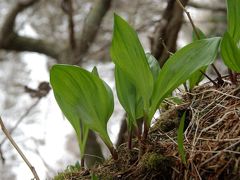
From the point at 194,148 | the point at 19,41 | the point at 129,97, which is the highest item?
the point at 19,41

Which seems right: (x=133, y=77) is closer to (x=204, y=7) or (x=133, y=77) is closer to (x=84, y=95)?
(x=84, y=95)

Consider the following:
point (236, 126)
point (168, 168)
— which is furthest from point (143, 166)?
point (236, 126)

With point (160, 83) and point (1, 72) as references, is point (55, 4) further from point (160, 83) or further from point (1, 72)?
point (160, 83)

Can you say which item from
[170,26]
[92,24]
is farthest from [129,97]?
[92,24]

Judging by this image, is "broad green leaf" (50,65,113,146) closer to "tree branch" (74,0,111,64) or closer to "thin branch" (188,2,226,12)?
"tree branch" (74,0,111,64)

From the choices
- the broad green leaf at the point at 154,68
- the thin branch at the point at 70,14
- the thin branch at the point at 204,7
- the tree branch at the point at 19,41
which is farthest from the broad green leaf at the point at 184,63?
the thin branch at the point at 204,7

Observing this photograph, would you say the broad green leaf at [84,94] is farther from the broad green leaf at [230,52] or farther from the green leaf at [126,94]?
the broad green leaf at [230,52]

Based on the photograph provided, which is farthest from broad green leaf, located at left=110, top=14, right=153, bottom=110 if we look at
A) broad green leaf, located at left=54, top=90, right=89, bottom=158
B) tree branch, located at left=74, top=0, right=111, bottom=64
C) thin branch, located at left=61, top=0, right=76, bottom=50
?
tree branch, located at left=74, top=0, right=111, bottom=64
